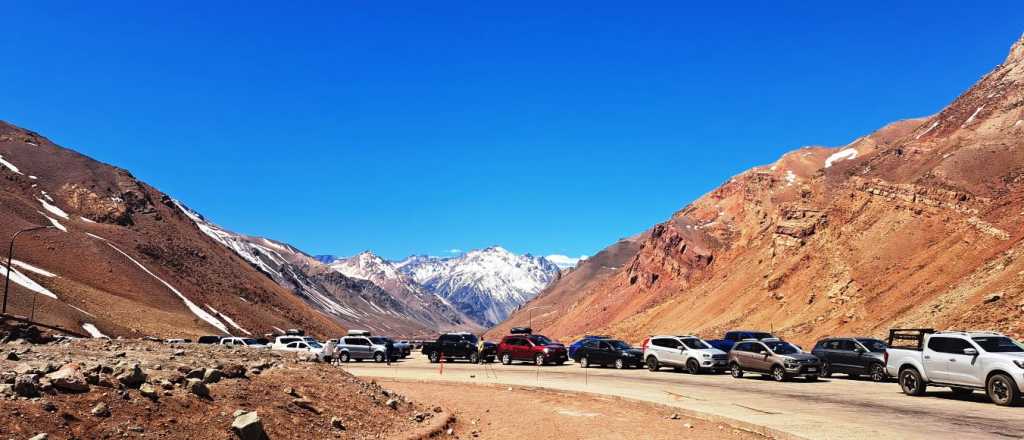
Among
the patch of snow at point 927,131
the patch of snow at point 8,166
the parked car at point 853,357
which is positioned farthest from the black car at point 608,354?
the patch of snow at point 8,166

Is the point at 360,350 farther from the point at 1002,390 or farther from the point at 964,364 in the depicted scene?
the point at 1002,390

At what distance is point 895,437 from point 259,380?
41.4 feet

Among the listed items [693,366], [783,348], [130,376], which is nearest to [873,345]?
[783,348]

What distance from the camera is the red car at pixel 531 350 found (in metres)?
41.0

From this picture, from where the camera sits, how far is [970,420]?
15.5m

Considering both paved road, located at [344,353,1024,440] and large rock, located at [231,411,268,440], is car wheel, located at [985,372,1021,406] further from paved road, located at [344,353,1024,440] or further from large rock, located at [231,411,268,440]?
large rock, located at [231,411,268,440]

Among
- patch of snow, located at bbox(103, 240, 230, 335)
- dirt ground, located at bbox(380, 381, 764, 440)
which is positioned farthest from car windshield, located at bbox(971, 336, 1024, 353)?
patch of snow, located at bbox(103, 240, 230, 335)

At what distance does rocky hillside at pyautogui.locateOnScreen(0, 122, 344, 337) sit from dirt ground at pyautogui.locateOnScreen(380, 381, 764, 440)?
185 ft

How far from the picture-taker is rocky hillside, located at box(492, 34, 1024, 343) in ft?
151

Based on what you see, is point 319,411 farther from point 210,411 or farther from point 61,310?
point 61,310

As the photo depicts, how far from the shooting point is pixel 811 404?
63.4ft

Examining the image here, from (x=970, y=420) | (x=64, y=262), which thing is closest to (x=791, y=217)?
(x=970, y=420)

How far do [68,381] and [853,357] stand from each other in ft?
90.4

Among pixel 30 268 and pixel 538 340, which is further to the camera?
pixel 30 268
